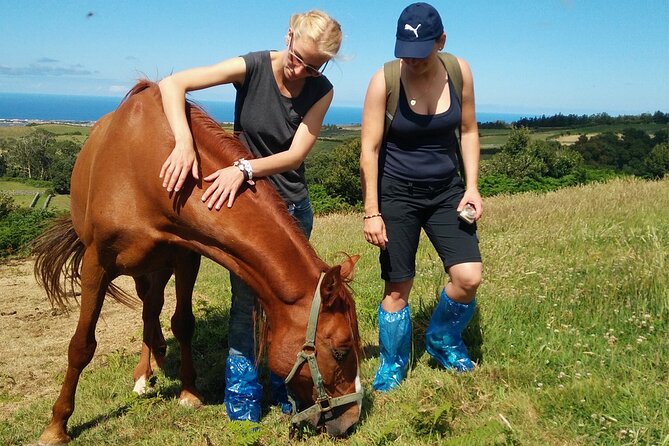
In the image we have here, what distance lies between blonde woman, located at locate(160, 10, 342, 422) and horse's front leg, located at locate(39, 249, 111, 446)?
0.88m

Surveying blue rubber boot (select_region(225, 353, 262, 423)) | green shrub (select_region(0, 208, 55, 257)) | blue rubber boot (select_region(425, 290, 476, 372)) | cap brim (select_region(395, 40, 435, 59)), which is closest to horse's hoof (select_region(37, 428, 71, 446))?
blue rubber boot (select_region(225, 353, 262, 423))

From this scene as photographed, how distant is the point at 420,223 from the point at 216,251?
1.32 meters

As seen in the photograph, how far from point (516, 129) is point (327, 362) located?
178 feet

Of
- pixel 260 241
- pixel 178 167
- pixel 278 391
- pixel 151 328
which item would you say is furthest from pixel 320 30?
pixel 151 328

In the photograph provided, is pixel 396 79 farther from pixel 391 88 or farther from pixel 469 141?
pixel 469 141

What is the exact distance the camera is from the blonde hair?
2859 millimetres

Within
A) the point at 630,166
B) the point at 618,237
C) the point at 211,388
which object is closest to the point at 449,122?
the point at 211,388

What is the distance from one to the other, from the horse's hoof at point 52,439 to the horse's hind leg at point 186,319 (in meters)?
0.77

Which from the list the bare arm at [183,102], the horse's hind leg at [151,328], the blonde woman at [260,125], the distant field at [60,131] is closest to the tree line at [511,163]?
the distant field at [60,131]

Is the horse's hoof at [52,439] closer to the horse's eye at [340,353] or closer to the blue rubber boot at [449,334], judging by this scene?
the horse's eye at [340,353]

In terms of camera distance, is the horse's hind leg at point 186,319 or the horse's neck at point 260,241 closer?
the horse's neck at point 260,241

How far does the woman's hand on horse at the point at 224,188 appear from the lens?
2.88 m

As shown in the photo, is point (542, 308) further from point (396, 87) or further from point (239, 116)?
point (239, 116)

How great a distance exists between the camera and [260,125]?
325cm
